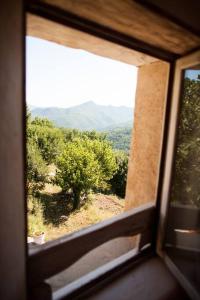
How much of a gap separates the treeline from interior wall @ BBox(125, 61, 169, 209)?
1185 cm

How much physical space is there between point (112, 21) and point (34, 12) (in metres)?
0.38

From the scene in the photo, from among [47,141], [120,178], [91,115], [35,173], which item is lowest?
[120,178]

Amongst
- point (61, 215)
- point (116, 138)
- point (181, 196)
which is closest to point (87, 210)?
point (61, 215)

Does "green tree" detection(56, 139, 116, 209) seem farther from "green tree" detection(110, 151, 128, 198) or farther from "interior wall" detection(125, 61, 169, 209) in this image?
"interior wall" detection(125, 61, 169, 209)

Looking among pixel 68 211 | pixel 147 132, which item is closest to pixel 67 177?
pixel 68 211

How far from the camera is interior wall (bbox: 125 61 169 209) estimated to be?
2076 millimetres

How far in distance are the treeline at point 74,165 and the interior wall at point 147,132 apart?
Answer: 467 inches

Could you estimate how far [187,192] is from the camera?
5.81 ft

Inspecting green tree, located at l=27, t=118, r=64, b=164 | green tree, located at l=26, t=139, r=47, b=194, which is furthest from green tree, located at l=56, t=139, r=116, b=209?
green tree, located at l=27, t=118, r=64, b=164

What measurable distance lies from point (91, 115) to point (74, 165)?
7559cm

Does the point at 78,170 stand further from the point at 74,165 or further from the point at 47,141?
the point at 47,141

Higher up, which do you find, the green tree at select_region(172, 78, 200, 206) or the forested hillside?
the green tree at select_region(172, 78, 200, 206)

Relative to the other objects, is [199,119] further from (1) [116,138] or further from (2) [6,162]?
(1) [116,138]

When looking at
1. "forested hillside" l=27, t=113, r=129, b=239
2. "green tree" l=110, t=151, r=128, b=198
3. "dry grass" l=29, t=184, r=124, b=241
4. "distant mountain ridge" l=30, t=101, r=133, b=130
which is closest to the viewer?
"dry grass" l=29, t=184, r=124, b=241
